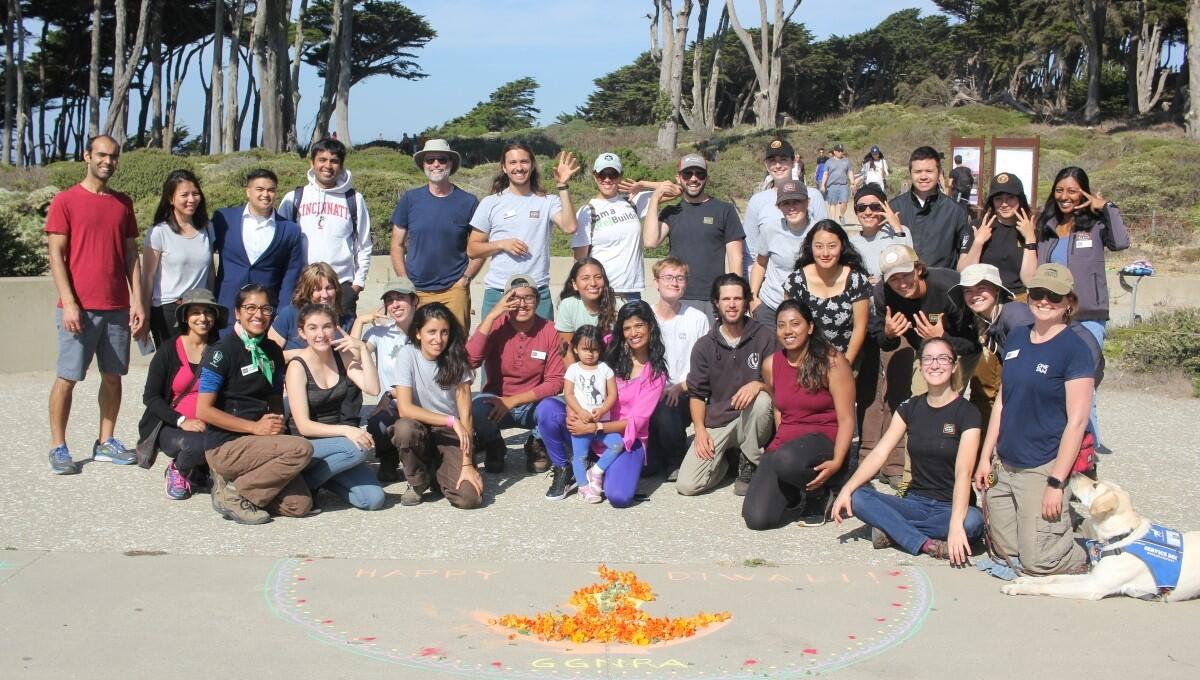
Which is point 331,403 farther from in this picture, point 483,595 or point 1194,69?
point 1194,69

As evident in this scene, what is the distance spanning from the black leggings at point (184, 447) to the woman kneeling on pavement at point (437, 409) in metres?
0.96

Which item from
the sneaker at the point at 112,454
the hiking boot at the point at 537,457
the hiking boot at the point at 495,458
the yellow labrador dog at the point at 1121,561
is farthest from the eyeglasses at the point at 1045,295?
the sneaker at the point at 112,454

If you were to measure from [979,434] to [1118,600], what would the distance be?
91cm

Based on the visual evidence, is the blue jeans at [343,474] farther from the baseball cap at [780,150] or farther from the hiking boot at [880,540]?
the baseball cap at [780,150]

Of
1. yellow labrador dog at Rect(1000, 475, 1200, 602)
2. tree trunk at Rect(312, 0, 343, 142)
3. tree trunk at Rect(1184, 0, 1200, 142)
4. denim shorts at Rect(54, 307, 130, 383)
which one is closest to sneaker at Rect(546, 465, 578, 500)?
yellow labrador dog at Rect(1000, 475, 1200, 602)

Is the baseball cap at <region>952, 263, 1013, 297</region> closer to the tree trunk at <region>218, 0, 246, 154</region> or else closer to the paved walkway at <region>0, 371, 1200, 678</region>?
the paved walkway at <region>0, 371, 1200, 678</region>

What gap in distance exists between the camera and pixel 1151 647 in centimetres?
394

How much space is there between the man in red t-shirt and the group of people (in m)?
0.01

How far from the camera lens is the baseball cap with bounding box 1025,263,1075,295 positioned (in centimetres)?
461

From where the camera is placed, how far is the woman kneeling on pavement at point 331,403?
5.65m

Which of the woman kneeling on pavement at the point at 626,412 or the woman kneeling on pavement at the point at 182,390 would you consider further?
the woman kneeling on pavement at the point at 626,412

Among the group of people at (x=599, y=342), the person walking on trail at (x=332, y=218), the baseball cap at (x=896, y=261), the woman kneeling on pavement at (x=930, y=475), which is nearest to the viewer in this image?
the woman kneeling on pavement at (x=930, y=475)

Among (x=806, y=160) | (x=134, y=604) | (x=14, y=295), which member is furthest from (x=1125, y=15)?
(x=134, y=604)

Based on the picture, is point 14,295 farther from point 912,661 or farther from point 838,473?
point 912,661
